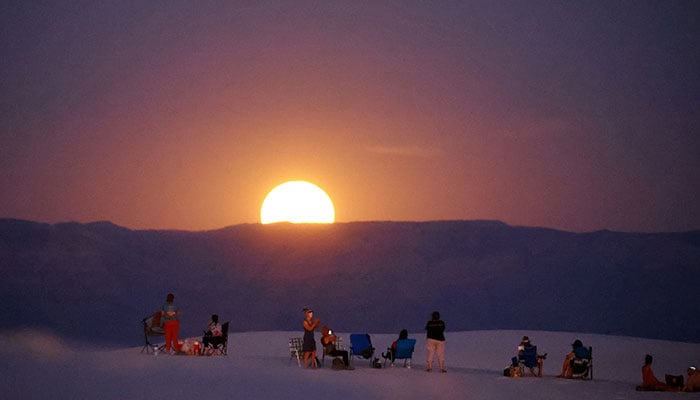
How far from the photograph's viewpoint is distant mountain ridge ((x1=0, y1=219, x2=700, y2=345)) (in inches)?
2162

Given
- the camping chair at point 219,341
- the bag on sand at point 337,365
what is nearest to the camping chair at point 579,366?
the bag on sand at point 337,365

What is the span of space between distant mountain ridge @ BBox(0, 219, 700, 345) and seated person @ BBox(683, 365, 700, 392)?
35.5 meters

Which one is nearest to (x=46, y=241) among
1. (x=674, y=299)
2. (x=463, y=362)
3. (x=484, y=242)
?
(x=484, y=242)

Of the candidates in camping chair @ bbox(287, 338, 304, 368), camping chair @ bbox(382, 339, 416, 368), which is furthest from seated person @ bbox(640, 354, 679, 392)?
camping chair @ bbox(287, 338, 304, 368)

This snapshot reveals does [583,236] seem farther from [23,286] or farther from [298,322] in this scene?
[23,286]

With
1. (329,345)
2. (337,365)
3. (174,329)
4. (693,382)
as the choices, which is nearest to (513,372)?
(693,382)

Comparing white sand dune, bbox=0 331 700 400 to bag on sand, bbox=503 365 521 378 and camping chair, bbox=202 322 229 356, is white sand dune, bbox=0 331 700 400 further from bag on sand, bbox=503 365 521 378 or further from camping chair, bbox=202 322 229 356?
camping chair, bbox=202 322 229 356

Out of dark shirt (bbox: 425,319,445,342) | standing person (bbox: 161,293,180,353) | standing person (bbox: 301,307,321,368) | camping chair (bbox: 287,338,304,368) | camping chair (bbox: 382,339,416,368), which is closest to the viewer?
standing person (bbox: 301,307,321,368)

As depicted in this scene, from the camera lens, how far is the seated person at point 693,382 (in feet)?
58.8

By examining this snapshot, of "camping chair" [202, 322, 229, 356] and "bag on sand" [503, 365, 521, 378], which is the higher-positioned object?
"camping chair" [202, 322, 229, 356]

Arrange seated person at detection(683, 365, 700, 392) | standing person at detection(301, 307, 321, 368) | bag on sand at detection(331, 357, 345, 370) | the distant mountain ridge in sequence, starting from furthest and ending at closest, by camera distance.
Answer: the distant mountain ridge < bag on sand at detection(331, 357, 345, 370) < standing person at detection(301, 307, 321, 368) < seated person at detection(683, 365, 700, 392)

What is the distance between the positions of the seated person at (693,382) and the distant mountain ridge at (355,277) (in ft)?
117

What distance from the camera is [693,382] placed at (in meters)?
17.9

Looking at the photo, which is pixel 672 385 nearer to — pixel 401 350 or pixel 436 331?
pixel 436 331
